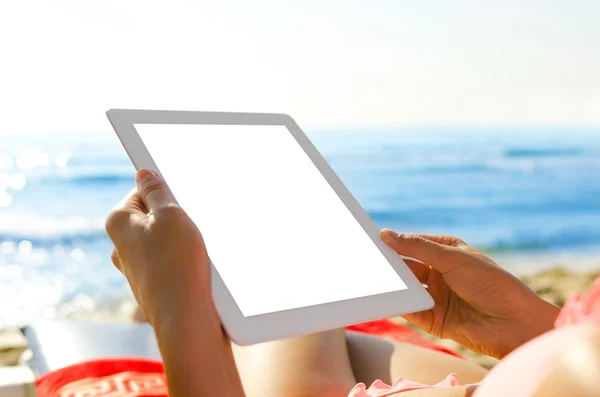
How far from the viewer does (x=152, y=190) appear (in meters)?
0.84

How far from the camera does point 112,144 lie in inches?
401

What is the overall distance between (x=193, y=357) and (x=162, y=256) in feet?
0.40

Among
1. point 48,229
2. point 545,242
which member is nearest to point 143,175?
point 48,229

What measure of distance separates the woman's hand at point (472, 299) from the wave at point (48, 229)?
19.7 ft

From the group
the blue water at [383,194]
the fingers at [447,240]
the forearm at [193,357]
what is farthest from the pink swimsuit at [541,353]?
the blue water at [383,194]

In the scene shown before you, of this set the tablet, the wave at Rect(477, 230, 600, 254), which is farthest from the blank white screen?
the wave at Rect(477, 230, 600, 254)

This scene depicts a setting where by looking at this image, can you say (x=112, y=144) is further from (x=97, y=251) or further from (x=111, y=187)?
(x=97, y=251)

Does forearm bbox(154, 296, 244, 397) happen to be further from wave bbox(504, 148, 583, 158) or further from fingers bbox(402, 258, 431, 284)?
wave bbox(504, 148, 583, 158)

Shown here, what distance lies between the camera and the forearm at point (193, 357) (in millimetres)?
708

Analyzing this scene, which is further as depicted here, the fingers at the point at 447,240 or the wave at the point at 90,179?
the wave at the point at 90,179

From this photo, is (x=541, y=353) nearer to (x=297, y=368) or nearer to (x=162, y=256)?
(x=162, y=256)

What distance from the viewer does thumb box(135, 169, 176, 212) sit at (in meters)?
0.81

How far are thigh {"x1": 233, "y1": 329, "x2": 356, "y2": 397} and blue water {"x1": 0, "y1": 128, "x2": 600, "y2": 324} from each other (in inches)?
161

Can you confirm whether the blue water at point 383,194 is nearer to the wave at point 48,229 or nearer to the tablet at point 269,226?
the wave at point 48,229
